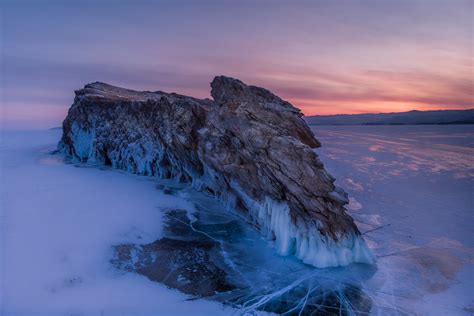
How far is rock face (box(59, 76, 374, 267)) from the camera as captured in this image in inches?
302

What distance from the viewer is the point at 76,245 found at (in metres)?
7.70

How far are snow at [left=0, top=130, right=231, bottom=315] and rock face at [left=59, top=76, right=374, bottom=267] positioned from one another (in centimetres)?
227

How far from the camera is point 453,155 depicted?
23938mm

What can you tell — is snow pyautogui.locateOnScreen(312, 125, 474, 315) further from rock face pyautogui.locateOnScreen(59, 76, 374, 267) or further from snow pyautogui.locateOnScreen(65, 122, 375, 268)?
rock face pyautogui.locateOnScreen(59, 76, 374, 267)

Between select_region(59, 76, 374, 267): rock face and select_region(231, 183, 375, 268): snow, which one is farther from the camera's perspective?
select_region(59, 76, 374, 267): rock face

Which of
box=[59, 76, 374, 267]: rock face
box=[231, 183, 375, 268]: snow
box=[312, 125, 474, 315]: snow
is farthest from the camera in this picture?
box=[59, 76, 374, 267]: rock face

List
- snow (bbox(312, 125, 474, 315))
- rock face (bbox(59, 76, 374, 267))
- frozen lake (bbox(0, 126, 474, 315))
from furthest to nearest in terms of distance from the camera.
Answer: rock face (bbox(59, 76, 374, 267)), snow (bbox(312, 125, 474, 315)), frozen lake (bbox(0, 126, 474, 315))

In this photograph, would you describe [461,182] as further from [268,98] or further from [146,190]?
A: [146,190]

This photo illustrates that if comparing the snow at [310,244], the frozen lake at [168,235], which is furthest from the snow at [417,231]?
the snow at [310,244]

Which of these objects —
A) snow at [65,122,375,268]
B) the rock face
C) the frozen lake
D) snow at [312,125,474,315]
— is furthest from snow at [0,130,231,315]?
snow at [312,125,474,315]

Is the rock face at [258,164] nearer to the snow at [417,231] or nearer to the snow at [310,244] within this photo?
the snow at [310,244]

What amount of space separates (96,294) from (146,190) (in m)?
8.11

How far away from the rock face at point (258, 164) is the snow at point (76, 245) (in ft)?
7.46

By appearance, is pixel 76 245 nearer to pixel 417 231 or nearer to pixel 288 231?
pixel 288 231
